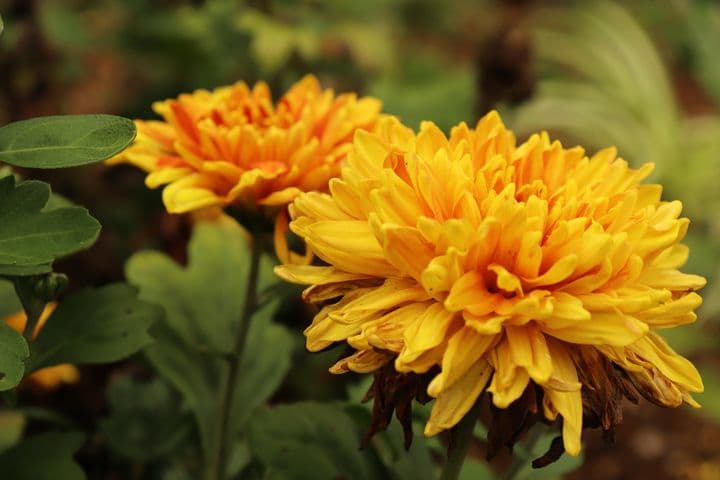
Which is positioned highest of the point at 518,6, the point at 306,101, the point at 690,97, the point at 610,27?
the point at 306,101

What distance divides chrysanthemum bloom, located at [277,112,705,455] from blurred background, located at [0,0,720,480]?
29cm

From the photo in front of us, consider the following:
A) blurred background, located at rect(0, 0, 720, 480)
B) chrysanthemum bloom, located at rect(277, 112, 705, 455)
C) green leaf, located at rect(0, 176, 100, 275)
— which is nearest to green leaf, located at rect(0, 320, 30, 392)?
green leaf, located at rect(0, 176, 100, 275)

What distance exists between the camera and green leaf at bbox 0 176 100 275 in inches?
23.5

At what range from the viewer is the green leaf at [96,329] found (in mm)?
724

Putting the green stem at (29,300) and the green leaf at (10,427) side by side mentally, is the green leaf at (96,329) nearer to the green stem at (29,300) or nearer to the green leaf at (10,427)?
the green stem at (29,300)

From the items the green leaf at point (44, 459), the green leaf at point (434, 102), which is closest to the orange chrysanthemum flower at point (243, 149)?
the green leaf at point (44, 459)

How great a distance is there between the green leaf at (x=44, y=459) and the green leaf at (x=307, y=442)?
0.46 feet

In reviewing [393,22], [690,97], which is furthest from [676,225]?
[690,97]

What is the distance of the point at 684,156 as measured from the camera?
7.71ft

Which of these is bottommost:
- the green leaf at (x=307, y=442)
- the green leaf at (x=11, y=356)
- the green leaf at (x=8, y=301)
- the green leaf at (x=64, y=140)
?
the green leaf at (x=307, y=442)

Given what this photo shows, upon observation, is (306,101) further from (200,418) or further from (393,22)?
(393,22)

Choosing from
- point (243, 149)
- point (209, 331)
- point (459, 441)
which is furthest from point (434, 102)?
point (459, 441)

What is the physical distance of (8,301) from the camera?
81 cm

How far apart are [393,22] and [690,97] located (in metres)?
1.01
